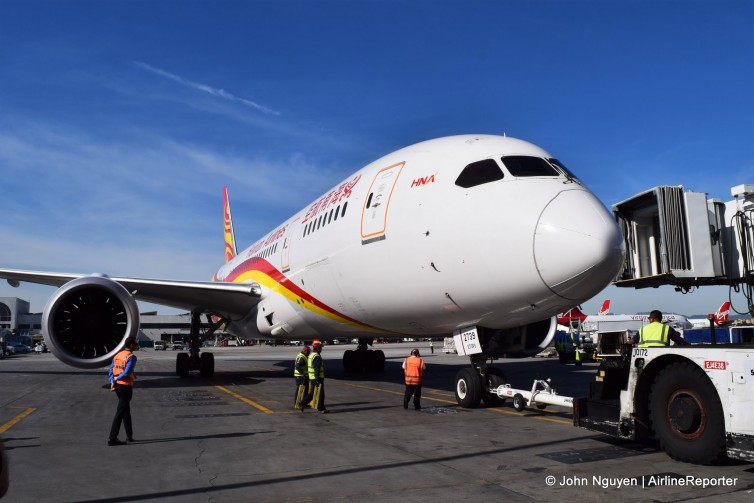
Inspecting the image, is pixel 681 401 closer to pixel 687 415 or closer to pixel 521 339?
pixel 687 415

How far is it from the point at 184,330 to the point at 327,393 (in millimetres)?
114237

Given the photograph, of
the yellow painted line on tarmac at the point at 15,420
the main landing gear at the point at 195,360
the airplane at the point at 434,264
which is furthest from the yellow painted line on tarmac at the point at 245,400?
the yellow painted line on tarmac at the point at 15,420

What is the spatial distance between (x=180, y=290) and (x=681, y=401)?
45.3 ft

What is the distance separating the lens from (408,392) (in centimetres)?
1133

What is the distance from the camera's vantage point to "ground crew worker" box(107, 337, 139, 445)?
814cm

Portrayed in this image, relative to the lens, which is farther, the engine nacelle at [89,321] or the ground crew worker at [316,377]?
the engine nacelle at [89,321]

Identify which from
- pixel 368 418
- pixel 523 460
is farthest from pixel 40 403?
pixel 523 460

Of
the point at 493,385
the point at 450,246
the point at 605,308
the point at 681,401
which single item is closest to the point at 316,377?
the point at 493,385

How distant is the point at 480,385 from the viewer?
10.6m

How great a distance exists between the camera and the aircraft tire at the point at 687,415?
19.9 feet

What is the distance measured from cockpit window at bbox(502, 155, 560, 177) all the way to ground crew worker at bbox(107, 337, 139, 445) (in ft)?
20.7

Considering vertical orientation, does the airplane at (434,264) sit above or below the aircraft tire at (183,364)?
above

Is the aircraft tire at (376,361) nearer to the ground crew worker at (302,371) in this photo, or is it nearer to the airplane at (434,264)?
the airplane at (434,264)

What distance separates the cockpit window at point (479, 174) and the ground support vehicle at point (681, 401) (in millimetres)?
3179
